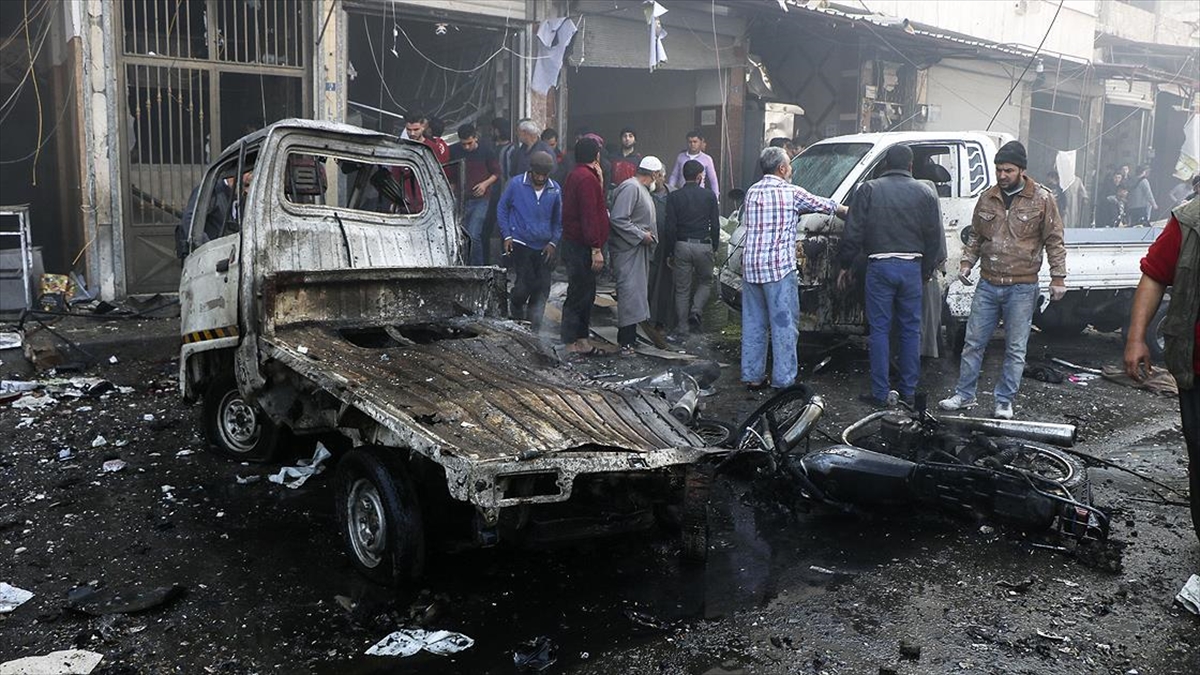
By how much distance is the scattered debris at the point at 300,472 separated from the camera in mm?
5383

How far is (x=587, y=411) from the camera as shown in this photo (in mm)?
4102

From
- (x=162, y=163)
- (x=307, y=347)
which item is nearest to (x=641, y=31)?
(x=162, y=163)

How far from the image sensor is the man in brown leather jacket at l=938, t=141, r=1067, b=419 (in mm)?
6527

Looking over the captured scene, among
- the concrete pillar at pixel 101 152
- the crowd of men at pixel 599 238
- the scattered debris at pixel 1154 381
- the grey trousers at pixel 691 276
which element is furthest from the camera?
the grey trousers at pixel 691 276

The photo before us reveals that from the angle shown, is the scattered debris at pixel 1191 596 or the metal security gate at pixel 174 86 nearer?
the scattered debris at pixel 1191 596

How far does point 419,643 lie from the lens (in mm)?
3535

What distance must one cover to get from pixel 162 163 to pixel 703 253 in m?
5.71

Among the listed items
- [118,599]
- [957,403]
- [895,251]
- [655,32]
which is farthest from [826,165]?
[118,599]

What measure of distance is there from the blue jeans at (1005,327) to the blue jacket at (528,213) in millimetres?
3784

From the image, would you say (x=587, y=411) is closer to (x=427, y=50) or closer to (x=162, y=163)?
(x=162, y=163)

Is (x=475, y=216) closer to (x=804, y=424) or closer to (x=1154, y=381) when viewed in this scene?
(x=804, y=424)

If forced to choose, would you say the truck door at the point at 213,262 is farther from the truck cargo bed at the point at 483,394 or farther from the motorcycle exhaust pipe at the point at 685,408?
the motorcycle exhaust pipe at the point at 685,408

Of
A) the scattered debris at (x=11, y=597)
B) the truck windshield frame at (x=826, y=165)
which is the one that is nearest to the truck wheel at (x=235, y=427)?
the scattered debris at (x=11, y=597)

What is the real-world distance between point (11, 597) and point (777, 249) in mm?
5454
